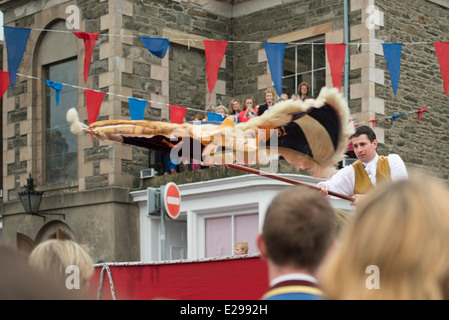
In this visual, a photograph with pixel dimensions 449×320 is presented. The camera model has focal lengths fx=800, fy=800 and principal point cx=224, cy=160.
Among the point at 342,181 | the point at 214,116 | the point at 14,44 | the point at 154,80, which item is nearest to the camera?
the point at 342,181

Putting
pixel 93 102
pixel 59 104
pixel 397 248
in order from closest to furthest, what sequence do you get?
pixel 397 248, pixel 93 102, pixel 59 104

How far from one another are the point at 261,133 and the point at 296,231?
3.85 m

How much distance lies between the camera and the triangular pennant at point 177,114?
14.5 meters

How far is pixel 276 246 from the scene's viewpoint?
2.38 m

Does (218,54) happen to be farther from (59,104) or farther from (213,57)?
(59,104)

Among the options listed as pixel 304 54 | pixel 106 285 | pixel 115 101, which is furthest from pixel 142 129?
pixel 304 54

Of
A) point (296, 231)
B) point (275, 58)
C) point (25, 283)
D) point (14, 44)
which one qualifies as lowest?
point (25, 283)

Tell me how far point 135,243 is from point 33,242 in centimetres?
231

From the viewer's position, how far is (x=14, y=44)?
39.7ft

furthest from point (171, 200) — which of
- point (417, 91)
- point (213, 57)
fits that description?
point (417, 91)

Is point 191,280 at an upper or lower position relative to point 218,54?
lower

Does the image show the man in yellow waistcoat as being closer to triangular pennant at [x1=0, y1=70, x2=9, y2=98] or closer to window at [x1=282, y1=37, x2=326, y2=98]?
triangular pennant at [x1=0, y1=70, x2=9, y2=98]

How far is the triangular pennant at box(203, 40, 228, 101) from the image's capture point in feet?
41.3

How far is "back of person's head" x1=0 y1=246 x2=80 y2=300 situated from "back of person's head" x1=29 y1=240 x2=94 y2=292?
4.64 ft
